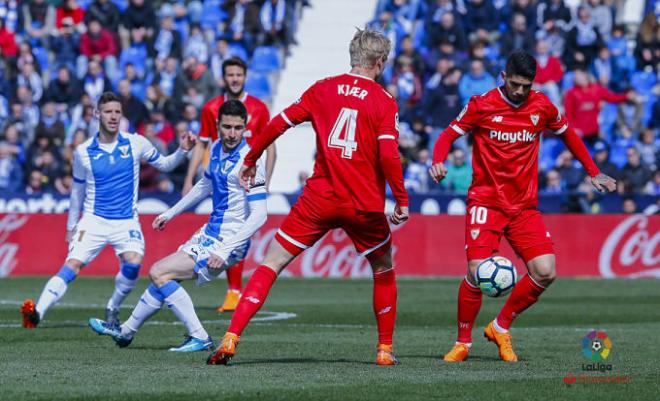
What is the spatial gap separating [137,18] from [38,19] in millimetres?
2673

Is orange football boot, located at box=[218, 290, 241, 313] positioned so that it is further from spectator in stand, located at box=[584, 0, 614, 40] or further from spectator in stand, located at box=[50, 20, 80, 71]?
spectator in stand, located at box=[50, 20, 80, 71]

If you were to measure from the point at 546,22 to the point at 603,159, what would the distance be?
164 inches

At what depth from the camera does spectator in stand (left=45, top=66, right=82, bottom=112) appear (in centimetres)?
2830

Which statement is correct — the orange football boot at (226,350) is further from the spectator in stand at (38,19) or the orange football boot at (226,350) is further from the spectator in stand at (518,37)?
the spectator in stand at (38,19)

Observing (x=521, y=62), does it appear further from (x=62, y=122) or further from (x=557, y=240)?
(x=62, y=122)

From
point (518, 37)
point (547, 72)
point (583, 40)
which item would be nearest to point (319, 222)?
point (547, 72)

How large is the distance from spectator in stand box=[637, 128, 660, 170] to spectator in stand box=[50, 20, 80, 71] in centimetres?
1198

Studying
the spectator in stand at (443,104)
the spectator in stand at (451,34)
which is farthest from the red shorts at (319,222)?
the spectator in stand at (451,34)

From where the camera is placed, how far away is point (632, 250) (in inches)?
927

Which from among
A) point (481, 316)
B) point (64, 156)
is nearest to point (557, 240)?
point (481, 316)

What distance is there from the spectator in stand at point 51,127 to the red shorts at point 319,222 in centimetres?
1742

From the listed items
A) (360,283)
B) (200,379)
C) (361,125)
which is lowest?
(360,283)

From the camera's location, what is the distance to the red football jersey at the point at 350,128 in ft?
32.1

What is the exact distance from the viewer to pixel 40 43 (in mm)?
30594
